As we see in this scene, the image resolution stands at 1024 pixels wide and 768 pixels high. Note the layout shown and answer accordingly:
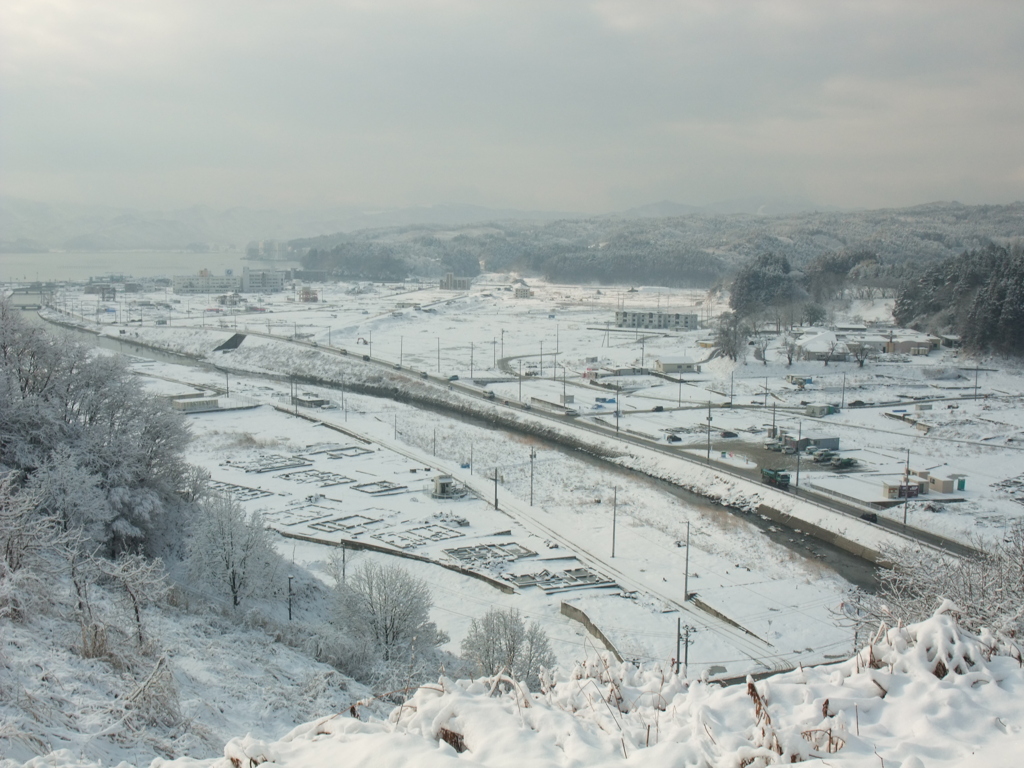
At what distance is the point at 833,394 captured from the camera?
3170 cm

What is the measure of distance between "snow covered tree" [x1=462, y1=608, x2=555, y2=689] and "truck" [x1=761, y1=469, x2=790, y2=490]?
11.8 m

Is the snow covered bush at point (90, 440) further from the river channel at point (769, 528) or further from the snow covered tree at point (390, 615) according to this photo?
the snow covered tree at point (390, 615)

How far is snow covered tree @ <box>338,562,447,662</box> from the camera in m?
10.1

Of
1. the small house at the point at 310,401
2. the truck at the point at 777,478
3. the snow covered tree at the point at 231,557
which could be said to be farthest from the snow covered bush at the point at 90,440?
the small house at the point at 310,401

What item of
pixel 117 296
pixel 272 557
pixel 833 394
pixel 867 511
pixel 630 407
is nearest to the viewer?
pixel 272 557

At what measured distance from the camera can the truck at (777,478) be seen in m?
19.9

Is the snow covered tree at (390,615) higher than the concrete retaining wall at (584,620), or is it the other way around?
the snow covered tree at (390,615)

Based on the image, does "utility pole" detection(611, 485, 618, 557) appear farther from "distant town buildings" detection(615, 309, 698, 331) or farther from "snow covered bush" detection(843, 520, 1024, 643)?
"distant town buildings" detection(615, 309, 698, 331)

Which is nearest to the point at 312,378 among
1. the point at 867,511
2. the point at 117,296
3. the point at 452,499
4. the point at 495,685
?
the point at 452,499

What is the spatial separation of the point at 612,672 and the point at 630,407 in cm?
2623

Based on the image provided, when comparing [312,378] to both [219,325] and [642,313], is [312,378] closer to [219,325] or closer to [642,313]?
[219,325]

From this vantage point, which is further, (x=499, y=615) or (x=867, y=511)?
(x=867, y=511)

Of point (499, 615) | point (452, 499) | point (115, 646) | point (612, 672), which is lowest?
point (452, 499)

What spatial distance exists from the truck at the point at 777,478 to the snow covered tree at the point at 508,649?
38.7ft
